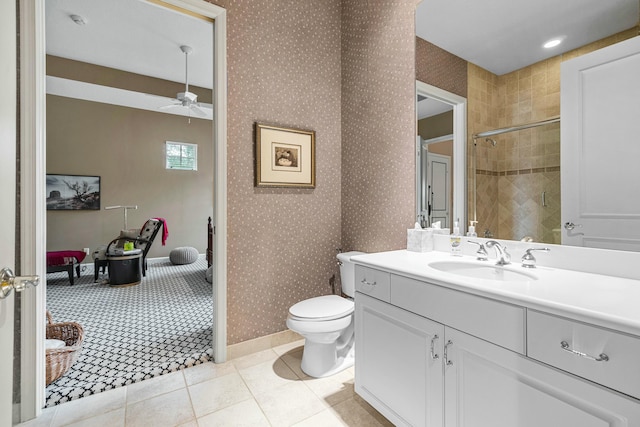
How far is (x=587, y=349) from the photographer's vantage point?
82 centimetres

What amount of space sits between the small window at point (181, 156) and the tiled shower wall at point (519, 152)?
5.92 m

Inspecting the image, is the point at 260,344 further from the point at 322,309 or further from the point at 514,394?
the point at 514,394

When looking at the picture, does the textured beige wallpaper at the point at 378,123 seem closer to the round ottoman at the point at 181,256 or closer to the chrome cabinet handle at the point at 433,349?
the chrome cabinet handle at the point at 433,349

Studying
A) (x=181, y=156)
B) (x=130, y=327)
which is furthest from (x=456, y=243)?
(x=181, y=156)

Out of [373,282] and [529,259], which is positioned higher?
[529,259]

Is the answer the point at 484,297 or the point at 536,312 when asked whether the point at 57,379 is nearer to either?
the point at 484,297

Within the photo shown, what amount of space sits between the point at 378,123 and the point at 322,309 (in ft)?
4.73

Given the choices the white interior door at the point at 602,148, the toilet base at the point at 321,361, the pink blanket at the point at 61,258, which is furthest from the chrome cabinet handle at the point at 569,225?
the pink blanket at the point at 61,258

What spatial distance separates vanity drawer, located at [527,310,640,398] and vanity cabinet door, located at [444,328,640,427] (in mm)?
30

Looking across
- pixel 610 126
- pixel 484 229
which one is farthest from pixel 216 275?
pixel 610 126

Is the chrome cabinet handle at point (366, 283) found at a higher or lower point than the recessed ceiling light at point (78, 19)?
lower

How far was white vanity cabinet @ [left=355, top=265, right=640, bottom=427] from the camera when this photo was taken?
A: 0.86m

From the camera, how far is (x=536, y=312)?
3.02ft

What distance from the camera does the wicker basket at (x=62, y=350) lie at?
1.81 metres
